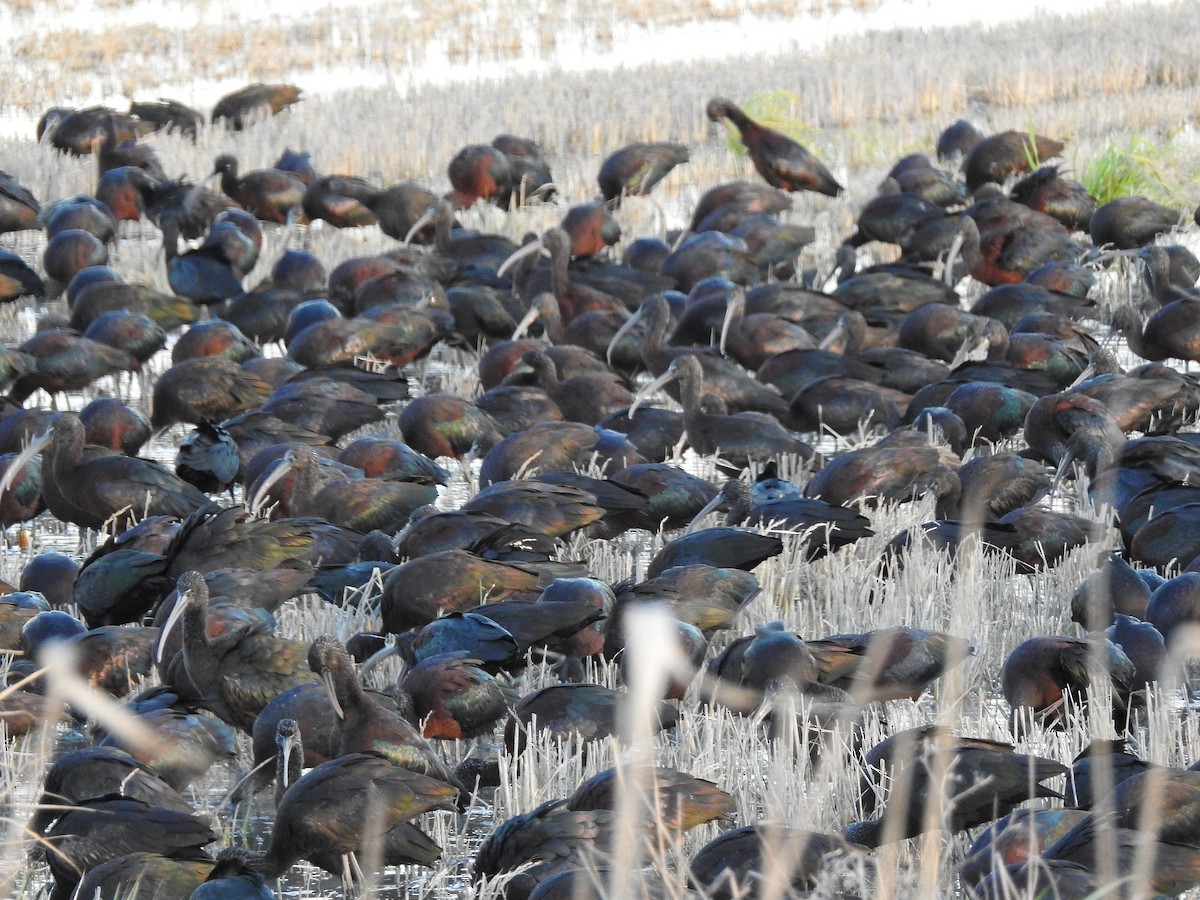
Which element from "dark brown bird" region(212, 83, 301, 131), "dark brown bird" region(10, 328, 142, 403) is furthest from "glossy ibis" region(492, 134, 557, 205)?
"dark brown bird" region(10, 328, 142, 403)

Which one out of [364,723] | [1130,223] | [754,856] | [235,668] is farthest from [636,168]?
[754,856]

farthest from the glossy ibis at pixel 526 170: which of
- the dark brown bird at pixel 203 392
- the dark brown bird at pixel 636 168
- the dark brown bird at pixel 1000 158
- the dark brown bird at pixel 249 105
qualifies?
the dark brown bird at pixel 203 392

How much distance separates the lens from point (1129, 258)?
11328 mm

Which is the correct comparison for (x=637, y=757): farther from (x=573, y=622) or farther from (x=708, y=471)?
(x=708, y=471)

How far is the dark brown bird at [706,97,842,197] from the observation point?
13414mm

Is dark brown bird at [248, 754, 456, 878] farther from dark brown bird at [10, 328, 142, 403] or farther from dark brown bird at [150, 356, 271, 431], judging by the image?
dark brown bird at [10, 328, 142, 403]

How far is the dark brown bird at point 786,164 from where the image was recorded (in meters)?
13.4

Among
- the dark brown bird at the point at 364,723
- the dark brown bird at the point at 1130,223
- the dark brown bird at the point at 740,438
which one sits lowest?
the dark brown bird at the point at 740,438

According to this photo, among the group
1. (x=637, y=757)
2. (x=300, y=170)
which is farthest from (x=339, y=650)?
(x=300, y=170)

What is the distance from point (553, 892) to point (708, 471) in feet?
15.3

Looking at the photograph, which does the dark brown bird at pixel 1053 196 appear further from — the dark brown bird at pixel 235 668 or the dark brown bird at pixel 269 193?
the dark brown bird at pixel 235 668

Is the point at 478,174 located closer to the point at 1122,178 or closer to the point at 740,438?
the point at 1122,178

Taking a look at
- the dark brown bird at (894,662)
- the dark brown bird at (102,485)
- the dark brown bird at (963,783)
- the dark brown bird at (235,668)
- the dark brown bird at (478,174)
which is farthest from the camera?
the dark brown bird at (478,174)

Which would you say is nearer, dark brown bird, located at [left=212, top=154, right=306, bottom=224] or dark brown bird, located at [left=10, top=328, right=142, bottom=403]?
dark brown bird, located at [left=10, top=328, right=142, bottom=403]
